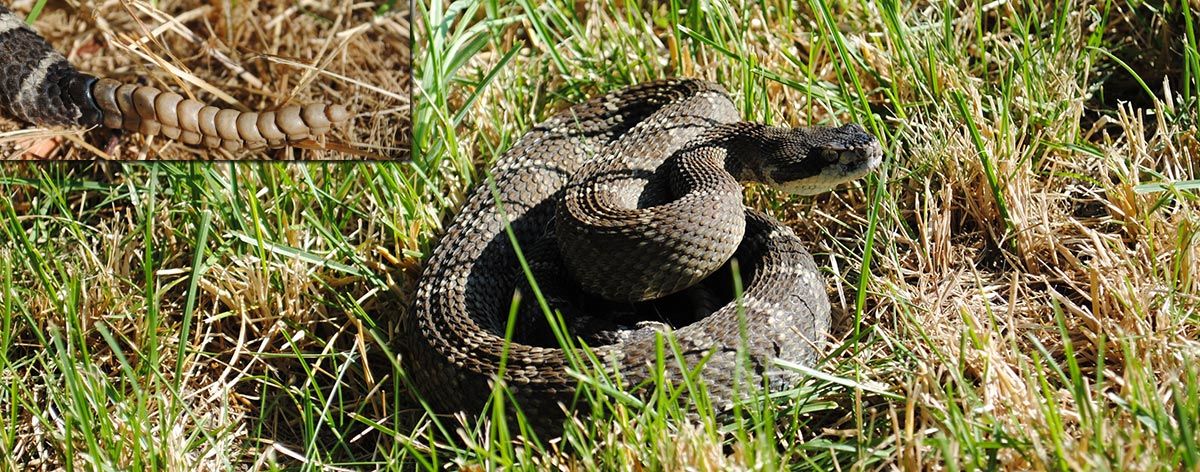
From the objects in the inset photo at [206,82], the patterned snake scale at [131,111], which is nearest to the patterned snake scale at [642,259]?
the inset photo at [206,82]

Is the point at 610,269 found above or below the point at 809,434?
above

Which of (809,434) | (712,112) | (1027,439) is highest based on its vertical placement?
(712,112)

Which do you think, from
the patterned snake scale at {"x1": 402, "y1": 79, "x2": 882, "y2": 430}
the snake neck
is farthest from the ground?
the snake neck

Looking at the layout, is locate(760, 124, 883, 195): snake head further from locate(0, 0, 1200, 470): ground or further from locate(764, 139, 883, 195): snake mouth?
locate(0, 0, 1200, 470): ground

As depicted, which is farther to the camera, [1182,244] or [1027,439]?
[1182,244]

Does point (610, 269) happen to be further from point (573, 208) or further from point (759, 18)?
point (759, 18)

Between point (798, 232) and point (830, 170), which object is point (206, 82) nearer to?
point (798, 232)

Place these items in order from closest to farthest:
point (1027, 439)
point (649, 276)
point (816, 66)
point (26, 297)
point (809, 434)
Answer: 1. point (1027, 439)
2. point (809, 434)
3. point (649, 276)
4. point (26, 297)
5. point (816, 66)

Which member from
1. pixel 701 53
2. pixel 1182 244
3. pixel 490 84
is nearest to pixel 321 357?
pixel 490 84

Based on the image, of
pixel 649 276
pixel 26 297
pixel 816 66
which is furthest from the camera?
pixel 816 66
